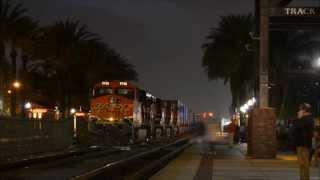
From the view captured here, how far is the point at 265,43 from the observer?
105ft

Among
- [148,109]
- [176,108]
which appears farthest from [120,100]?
[176,108]

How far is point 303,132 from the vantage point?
664 inches

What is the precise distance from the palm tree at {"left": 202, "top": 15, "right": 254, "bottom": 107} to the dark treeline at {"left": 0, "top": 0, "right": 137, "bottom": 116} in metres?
11.9

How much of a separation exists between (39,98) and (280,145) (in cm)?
4484

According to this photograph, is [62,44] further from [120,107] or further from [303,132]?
[303,132]

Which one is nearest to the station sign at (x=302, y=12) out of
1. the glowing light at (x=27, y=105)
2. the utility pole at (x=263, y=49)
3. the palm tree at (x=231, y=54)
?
the utility pole at (x=263, y=49)

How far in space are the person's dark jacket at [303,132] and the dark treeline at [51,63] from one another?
4242 cm

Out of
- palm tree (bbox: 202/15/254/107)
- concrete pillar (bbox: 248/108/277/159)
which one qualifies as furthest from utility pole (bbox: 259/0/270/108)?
palm tree (bbox: 202/15/254/107)

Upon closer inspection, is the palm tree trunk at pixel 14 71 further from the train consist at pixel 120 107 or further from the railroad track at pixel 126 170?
the railroad track at pixel 126 170

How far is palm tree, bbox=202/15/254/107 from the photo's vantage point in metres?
66.1

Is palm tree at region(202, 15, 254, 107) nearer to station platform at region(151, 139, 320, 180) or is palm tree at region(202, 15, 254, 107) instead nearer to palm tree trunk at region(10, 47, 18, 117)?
palm tree trunk at region(10, 47, 18, 117)

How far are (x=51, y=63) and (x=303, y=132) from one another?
5741 centimetres

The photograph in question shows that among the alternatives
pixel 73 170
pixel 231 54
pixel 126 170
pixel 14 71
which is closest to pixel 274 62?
pixel 231 54

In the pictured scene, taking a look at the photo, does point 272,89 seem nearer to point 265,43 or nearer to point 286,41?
point 286,41
